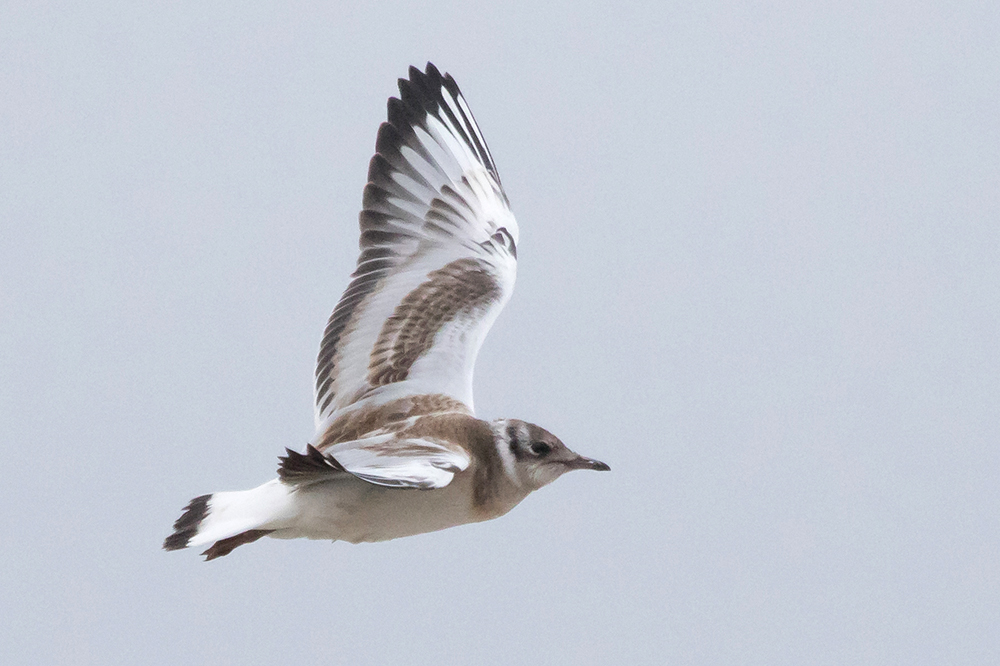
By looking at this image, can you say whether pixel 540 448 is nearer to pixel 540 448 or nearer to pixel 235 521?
pixel 540 448

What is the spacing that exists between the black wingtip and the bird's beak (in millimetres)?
1365

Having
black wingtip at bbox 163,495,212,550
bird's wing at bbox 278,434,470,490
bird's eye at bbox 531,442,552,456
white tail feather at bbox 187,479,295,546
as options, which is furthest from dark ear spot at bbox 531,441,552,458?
black wingtip at bbox 163,495,212,550

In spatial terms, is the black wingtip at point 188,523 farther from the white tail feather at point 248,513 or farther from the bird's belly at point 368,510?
the bird's belly at point 368,510

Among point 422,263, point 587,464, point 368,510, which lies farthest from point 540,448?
point 422,263

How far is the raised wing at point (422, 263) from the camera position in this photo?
6.16 meters

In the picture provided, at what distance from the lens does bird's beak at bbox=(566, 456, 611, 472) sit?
573cm

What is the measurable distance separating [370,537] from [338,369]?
3.58 ft

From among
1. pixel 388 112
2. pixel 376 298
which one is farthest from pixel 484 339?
pixel 388 112

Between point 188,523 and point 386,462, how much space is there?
78 cm

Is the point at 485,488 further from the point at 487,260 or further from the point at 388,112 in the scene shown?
the point at 388,112

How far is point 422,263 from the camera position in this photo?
6676 mm

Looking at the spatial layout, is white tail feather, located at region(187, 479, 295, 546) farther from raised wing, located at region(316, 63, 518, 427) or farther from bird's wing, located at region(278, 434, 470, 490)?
raised wing, located at region(316, 63, 518, 427)

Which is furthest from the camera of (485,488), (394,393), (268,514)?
(394,393)

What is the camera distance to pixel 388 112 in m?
7.19
